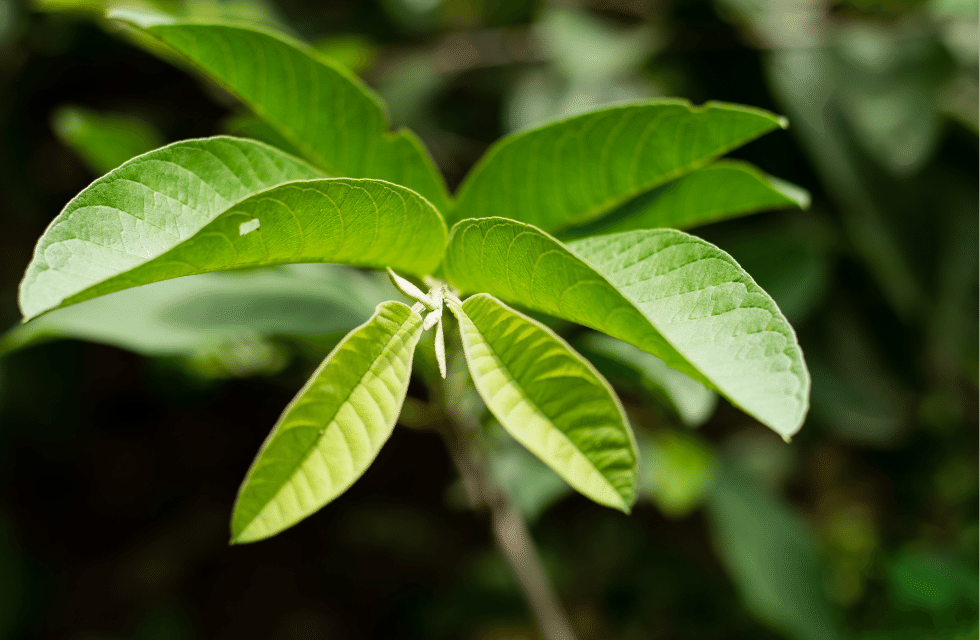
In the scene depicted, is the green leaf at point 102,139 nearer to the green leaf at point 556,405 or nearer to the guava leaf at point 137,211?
the guava leaf at point 137,211

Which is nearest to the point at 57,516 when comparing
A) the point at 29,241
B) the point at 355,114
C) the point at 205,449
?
the point at 205,449

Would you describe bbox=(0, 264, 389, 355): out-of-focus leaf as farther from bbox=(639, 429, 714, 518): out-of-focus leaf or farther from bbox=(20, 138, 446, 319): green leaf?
bbox=(639, 429, 714, 518): out-of-focus leaf

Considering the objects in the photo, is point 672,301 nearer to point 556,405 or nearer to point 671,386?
point 556,405

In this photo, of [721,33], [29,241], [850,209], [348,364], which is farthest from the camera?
[29,241]

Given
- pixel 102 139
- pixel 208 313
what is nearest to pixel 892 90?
pixel 208 313

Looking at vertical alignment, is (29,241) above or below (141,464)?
above

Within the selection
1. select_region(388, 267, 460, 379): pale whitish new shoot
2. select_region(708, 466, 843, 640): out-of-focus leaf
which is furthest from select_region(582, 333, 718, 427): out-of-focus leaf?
select_region(708, 466, 843, 640): out-of-focus leaf

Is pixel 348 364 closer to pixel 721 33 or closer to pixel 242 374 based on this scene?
pixel 242 374
